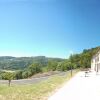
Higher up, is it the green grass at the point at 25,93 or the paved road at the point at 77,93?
the green grass at the point at 25,93

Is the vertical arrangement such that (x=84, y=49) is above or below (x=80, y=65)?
above

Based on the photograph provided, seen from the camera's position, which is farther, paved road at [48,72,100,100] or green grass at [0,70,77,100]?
paved road at [48,72,100,100]

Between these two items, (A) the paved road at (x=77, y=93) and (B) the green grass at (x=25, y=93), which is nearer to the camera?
(B) the green grass at (x=25, y=93)

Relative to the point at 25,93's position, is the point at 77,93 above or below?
below

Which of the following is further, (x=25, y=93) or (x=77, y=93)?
(x=77, y=93)

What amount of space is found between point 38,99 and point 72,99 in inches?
79.6

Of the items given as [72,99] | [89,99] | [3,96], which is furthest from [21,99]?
[89,99]

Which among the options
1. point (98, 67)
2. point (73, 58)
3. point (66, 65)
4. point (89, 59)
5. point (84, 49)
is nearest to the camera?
point (98, 67)

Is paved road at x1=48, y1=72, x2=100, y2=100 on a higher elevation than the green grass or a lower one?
lower

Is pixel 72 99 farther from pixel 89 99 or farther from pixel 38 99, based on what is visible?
pixel 38 99

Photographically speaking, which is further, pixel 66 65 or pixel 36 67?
pixel 36 67

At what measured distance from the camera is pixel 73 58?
92.4m

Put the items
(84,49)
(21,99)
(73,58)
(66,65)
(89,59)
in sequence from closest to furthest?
(21,99) → (89,59) → (66,65) → (73,58) → (84,49)

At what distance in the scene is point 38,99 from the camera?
1092 cm
